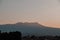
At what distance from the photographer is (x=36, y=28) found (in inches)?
1702

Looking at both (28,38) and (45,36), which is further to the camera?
(45,36)

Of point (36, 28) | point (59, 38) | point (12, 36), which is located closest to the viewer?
point (12, 36)

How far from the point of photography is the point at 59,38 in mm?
36094

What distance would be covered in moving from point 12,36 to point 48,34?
18.0 meters

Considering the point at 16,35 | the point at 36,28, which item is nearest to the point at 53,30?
the point at 36,28

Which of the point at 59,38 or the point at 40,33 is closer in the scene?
the point at 59,38

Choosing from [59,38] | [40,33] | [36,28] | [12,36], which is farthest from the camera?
[36,28]

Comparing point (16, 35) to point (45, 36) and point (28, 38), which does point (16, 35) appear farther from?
point (45, 36)

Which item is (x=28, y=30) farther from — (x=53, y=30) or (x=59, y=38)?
(x=59, y=38)

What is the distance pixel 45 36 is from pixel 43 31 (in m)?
1.13

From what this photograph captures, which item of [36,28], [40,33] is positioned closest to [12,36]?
[40,33]

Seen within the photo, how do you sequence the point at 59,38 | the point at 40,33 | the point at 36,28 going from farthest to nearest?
the point at 36,28 → the point at 40,33 → the point at 59,38

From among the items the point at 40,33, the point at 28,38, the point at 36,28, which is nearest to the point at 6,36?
the point at 28,38

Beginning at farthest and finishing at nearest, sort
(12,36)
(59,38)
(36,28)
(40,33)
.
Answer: (36,28), (40,33), (59,38), (12,36)
